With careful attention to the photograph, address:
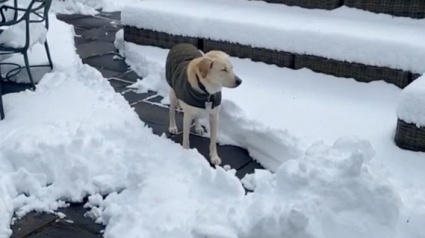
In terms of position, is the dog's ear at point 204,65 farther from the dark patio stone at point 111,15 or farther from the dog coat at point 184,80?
the dark patio stone at point 111,15

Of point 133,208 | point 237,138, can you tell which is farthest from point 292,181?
point 237,138

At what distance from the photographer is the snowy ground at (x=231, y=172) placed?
2.59 meters

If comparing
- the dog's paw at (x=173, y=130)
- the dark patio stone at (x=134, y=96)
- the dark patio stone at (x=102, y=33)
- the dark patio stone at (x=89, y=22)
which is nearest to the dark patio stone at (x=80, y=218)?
the dog's paw at (x=173, y=130)

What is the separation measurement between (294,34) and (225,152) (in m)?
1.47

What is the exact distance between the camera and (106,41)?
6309mm

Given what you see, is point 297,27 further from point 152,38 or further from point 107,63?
point 107,63

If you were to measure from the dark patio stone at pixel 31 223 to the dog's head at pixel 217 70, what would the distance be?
3.65 ft

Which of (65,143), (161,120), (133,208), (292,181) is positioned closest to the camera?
(292,181)

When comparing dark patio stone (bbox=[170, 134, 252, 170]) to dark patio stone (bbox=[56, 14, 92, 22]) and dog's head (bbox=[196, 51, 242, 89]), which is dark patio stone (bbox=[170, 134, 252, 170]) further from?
dark patio stone (bbox=[56, 14, 92, 22])

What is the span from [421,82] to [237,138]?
117 cm

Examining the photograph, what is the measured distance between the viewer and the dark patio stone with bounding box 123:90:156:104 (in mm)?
4551

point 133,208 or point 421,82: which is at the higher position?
point 421,82

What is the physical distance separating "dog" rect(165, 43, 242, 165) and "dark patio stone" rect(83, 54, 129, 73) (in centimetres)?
163

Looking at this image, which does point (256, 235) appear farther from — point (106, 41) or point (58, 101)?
point (106, 41)
